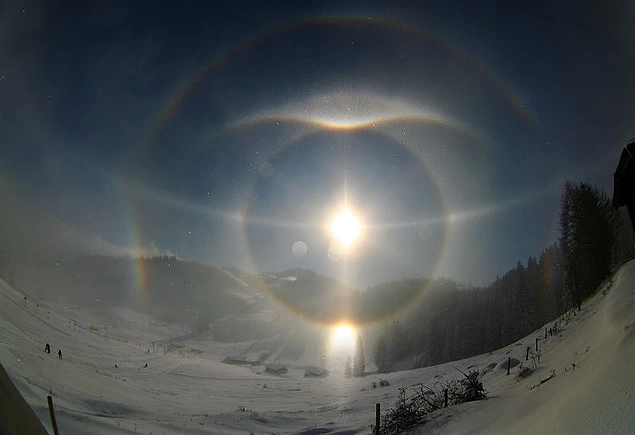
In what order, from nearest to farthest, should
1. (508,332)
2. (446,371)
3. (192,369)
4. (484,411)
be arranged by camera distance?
(484,411) → (446,371) → (192,369) → (508,332)

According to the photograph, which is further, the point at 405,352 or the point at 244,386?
the point at 405,352

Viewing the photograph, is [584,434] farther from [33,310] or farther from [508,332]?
[33,310]

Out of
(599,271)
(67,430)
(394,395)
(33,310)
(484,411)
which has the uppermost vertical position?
(33,310)

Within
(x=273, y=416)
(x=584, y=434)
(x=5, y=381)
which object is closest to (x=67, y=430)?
(x=5, y=381)

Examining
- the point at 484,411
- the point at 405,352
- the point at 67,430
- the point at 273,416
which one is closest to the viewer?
the point at 484,411

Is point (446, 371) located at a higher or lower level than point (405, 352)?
lower

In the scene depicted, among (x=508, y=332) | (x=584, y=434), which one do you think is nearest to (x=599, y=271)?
(x=584, y=434)
